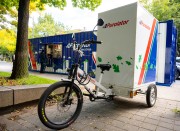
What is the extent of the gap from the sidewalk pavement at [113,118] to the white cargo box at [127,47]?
532 mm

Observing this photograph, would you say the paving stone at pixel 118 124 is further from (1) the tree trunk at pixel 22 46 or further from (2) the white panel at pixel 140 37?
(1) the tree trunk at pixel 22 46

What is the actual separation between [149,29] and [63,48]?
8.03 meters

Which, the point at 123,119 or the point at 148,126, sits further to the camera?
the point at 123,119

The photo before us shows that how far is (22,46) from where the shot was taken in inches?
227

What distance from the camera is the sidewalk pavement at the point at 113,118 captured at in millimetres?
3148

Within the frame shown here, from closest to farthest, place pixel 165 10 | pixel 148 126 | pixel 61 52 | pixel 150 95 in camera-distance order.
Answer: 1. pixel 148 126
2. pixel 150 95
3. pixel 61 52
4. pixel 165 10

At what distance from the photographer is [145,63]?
14.9 ft

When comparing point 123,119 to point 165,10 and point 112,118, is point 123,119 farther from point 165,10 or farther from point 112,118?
point 165,10

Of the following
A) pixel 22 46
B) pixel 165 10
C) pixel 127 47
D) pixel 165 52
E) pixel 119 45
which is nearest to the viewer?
pixel 127 47

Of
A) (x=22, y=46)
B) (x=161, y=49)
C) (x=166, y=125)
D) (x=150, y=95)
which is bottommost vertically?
(x=166, y=125)

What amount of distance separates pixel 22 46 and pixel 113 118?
3.84 m

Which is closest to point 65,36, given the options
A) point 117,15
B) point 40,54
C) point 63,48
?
point 63,48

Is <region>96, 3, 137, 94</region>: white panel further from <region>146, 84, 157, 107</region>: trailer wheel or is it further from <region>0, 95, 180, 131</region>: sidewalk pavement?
<region>146, 84, 157, 107</region>: trailer wheel

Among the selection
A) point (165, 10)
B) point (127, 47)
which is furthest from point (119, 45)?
point (165, 10)
